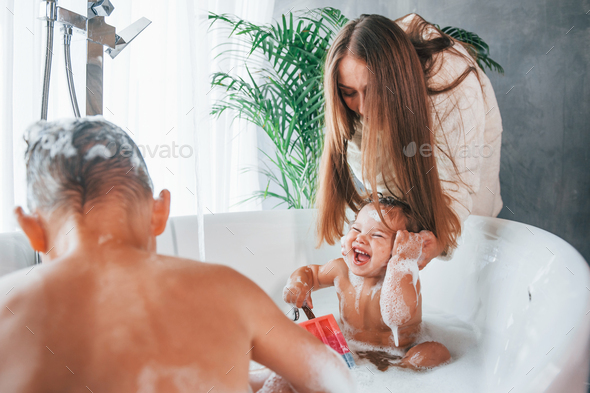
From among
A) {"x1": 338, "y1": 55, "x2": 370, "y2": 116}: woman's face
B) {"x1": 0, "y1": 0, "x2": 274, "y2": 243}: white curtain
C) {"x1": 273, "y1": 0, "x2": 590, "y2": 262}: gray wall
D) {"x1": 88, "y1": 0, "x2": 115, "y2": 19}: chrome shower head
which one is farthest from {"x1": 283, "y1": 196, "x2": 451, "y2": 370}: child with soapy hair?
{"x1": 273, "y1": 0, "x2": 590, "y2": 262}: gray wall

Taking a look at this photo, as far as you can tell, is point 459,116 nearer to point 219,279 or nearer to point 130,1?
point 219,279

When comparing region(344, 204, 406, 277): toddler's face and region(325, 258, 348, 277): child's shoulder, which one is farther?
region(325, 258, 348, 277): child's shoulder

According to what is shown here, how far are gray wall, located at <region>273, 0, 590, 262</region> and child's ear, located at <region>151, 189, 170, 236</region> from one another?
5.42ft

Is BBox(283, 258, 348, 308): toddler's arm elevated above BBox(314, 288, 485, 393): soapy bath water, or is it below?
above

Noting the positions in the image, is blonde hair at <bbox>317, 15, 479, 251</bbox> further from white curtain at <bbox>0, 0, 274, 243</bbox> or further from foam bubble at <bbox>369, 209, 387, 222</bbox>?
white curtain at <bbox>0, 0, 274, 243</bbox>

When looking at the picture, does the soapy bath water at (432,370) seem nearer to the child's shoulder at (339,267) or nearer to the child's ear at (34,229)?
the child's shoulder at (339,267)

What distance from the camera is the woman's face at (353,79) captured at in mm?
731

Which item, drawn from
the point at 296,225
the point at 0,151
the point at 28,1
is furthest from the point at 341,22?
the point at 0,151

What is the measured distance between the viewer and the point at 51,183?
0.32 m

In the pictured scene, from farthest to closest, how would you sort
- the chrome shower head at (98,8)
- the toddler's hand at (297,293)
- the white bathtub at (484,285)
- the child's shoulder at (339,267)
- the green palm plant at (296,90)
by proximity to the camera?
1. the green palm plant at (296,90)
2. the child's shoulder at (339,267)
3. the toddler's hand at (297,293)
4. the chrome shower head at (98,8)
5. the white bathtub at (484,285)

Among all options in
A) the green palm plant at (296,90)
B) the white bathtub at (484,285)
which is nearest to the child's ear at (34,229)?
the white bathtub at (484,285)

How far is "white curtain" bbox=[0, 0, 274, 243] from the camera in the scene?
0.85 meters

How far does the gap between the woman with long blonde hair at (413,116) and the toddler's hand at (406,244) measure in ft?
0.07

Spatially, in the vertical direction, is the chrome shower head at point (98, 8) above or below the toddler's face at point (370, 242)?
above
